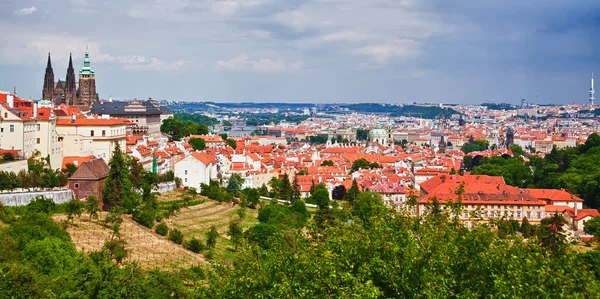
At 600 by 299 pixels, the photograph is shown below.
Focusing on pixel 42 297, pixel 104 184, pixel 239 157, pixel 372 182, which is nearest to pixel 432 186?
pixel 372 182

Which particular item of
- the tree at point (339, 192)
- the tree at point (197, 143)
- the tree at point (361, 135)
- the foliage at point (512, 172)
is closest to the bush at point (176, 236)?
the tree at point (339, 192)

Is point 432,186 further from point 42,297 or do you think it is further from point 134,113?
point 42,297

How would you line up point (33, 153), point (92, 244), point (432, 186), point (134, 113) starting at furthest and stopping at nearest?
point (134, 113) → point (432, 186) → point (33, 153) → point (92, 244)

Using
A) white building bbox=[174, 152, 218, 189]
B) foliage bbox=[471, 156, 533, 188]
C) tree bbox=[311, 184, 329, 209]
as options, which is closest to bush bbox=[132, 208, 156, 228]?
white building bbox=[174, 152, 218, 189]

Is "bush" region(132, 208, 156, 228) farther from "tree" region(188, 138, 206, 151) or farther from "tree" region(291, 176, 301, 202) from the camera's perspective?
"tree" region(188, 138, 206, 151)

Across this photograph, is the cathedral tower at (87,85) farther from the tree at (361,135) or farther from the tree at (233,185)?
the tree at (361,135)

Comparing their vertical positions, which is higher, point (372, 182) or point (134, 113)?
point (134, 113)
